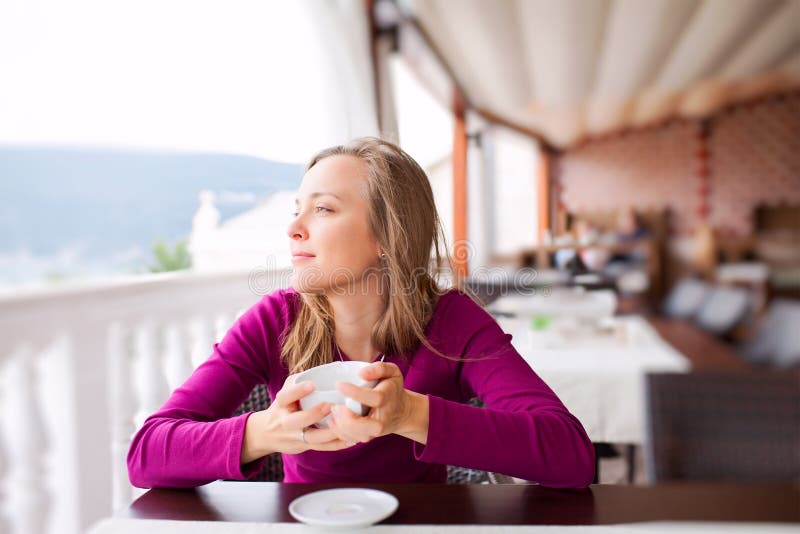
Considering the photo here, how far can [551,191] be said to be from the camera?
2.17ft

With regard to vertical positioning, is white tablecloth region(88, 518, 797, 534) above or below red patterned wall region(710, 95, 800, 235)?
below

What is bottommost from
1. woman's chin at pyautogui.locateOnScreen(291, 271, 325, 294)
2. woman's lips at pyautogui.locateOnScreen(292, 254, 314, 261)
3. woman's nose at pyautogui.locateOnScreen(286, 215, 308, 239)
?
woman's chin at pyautogui.locateOnScreen(291, 271, 325, 294)

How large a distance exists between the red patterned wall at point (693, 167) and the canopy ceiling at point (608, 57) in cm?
2

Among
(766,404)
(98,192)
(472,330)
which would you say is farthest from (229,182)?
(766,404)

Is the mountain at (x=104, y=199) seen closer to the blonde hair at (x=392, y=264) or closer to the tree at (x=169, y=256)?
the tree at (x=169, y=256)

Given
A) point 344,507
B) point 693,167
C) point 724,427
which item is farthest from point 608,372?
point 344,507

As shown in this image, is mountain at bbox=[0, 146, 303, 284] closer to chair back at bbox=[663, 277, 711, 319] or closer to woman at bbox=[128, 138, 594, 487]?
woman at bbox=[128, 138, 594, 487]

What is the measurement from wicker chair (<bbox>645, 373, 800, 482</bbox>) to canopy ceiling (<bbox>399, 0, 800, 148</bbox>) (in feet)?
0.96

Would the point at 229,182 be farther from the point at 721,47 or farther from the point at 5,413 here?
the point at 721,47

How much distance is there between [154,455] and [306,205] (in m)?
0.25

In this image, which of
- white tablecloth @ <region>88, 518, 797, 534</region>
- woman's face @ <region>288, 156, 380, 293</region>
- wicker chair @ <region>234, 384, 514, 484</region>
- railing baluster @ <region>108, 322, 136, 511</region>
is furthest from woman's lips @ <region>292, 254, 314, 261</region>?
railing baluster @ <region>108, 322, 136, 511</region>

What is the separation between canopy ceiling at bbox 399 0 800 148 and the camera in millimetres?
609

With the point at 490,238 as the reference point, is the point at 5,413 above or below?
below

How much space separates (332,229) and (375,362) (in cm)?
16
